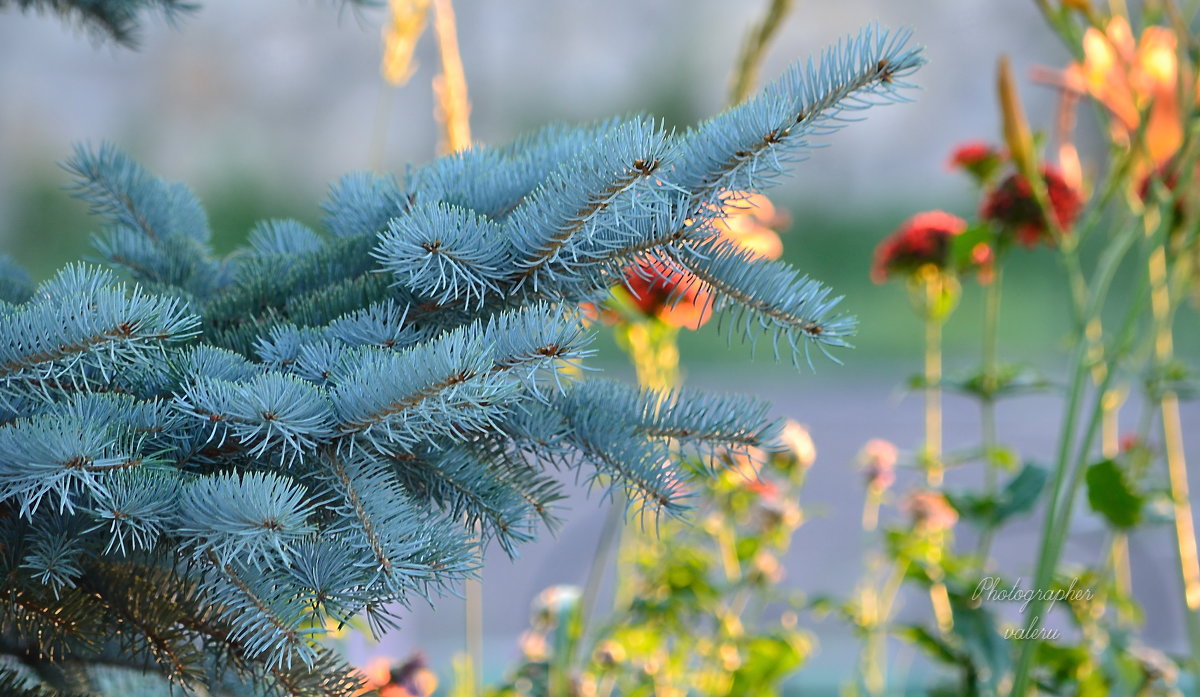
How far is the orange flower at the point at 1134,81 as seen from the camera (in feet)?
2.19

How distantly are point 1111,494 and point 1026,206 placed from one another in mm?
249

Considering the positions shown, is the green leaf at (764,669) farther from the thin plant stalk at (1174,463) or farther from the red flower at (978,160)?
the red flower at (978,160)

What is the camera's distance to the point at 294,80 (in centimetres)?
562

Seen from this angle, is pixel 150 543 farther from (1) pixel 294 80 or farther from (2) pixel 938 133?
(2) pixel 938 133

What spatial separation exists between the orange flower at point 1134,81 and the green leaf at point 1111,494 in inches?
8.4

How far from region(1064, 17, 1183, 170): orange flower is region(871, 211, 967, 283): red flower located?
0.17 meters

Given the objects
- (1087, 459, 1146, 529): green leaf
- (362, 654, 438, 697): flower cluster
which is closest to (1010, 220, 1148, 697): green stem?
(1087, 459, 1146, 529): green leaf

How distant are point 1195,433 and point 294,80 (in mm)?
4988

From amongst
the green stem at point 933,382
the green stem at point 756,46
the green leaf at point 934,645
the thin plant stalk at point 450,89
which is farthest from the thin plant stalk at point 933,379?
the thin plant stalk at point 450,89

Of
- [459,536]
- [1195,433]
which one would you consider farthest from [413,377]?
[1195,433]

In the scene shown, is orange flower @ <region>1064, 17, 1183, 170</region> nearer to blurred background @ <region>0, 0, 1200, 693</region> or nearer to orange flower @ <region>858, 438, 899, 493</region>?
orange flower @ <region>858, 438, 899, 493</region>

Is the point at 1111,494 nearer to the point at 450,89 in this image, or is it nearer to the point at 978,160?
the point at 978,160

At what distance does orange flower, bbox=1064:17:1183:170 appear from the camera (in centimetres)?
67

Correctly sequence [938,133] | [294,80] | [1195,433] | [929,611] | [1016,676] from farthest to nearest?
[938,133], [294,80], [1195,433], [929,611], [1016,676]
